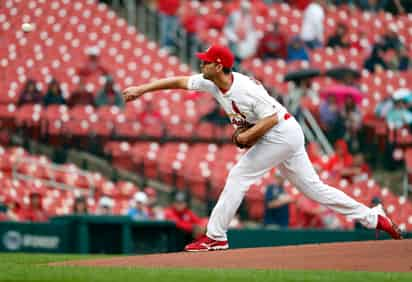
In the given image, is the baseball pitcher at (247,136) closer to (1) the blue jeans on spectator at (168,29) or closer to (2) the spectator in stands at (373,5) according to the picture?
(1) the blue jeans on spectator at (168,29)

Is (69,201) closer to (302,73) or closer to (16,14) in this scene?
(302,73)

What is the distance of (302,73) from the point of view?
1720 cm

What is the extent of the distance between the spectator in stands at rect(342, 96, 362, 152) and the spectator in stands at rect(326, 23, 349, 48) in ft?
12.1

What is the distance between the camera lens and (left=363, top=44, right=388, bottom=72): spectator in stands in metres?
20.1

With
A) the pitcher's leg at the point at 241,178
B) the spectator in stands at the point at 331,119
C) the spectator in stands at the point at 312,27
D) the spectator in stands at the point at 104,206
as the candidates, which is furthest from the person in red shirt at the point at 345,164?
the pitcher's leg at the point at 241,178

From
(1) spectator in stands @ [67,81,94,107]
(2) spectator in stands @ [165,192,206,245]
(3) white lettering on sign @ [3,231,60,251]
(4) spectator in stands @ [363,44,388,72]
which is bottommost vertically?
(3) white lettering on sign @ [3,231,60,251]

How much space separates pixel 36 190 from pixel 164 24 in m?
5.61

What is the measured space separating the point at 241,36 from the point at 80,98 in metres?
3.63

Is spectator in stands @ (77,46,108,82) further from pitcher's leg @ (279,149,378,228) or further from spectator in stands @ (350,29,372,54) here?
pitcher's leg @ (279,149,378,228)

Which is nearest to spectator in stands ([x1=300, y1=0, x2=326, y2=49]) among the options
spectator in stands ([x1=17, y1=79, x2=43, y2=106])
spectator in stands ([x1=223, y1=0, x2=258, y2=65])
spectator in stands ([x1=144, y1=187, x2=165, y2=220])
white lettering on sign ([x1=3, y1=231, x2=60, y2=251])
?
spectator in stands ([x1=223, y1=0, x2=258, y2=65])

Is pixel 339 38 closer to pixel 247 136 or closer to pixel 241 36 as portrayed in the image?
pixel 241 36

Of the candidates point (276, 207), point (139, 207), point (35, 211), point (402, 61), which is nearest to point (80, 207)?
point (35, 211)

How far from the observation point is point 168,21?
20250 millimetres

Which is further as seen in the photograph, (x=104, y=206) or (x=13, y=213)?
(x=104, y=206)
